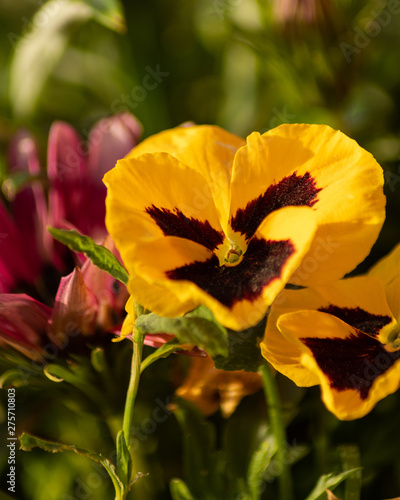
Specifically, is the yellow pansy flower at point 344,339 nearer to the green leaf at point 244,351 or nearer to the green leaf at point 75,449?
the green leaf at point 244,351

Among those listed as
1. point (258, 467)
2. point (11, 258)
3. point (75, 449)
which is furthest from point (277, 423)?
point (11, 258)

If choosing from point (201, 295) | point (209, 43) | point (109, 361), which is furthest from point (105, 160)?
point (209, 43)

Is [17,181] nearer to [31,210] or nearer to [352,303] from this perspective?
[31,210]

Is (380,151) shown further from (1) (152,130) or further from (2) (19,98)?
(2) (19,98)

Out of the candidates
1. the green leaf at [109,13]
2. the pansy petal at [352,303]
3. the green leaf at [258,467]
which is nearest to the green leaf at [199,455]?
the green leaf at [258,467]

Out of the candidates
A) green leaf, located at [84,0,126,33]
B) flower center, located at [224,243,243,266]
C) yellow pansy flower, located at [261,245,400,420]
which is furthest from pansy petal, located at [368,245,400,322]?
Answer: green leaf, located at [84,0,126,33]

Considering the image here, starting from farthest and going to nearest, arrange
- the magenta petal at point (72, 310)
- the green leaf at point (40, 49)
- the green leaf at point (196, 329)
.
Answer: the green leaf at point (40, 49) < the magenta petal at point (72, 310) < the green leaf at point (196, 329)
